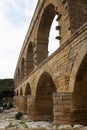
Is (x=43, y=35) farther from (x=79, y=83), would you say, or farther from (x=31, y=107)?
(x=79, y=83)

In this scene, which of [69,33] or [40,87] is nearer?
[69,33]

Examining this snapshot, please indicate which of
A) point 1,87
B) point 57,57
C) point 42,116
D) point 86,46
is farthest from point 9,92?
point 86,46

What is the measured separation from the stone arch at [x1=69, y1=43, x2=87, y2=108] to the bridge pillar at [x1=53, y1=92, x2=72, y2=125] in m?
0.20

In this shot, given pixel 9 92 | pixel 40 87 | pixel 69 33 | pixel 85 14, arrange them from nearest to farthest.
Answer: pixel 69 33, pixel 85 14, pixel 40 87, pixel 9 92

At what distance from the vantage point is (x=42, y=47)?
45.9 feet

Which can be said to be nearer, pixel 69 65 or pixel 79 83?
pixel 79 83

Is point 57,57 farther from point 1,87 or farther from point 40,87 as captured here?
point 1,87

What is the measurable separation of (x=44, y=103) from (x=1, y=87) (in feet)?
79.1

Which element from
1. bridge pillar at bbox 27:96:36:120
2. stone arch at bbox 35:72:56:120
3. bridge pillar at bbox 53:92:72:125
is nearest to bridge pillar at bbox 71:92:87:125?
bridge pillar at bbox 53:92:72:125

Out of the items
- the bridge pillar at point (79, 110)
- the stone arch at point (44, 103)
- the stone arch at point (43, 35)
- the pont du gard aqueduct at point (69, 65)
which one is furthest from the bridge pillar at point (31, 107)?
the bridge pillar at point (79, 110)

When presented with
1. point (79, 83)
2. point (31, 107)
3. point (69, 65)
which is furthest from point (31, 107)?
point (79, 83)

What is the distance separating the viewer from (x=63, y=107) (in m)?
7.34

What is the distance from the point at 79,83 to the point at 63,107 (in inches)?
36.3

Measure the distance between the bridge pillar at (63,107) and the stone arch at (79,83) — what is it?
0.65 feet
